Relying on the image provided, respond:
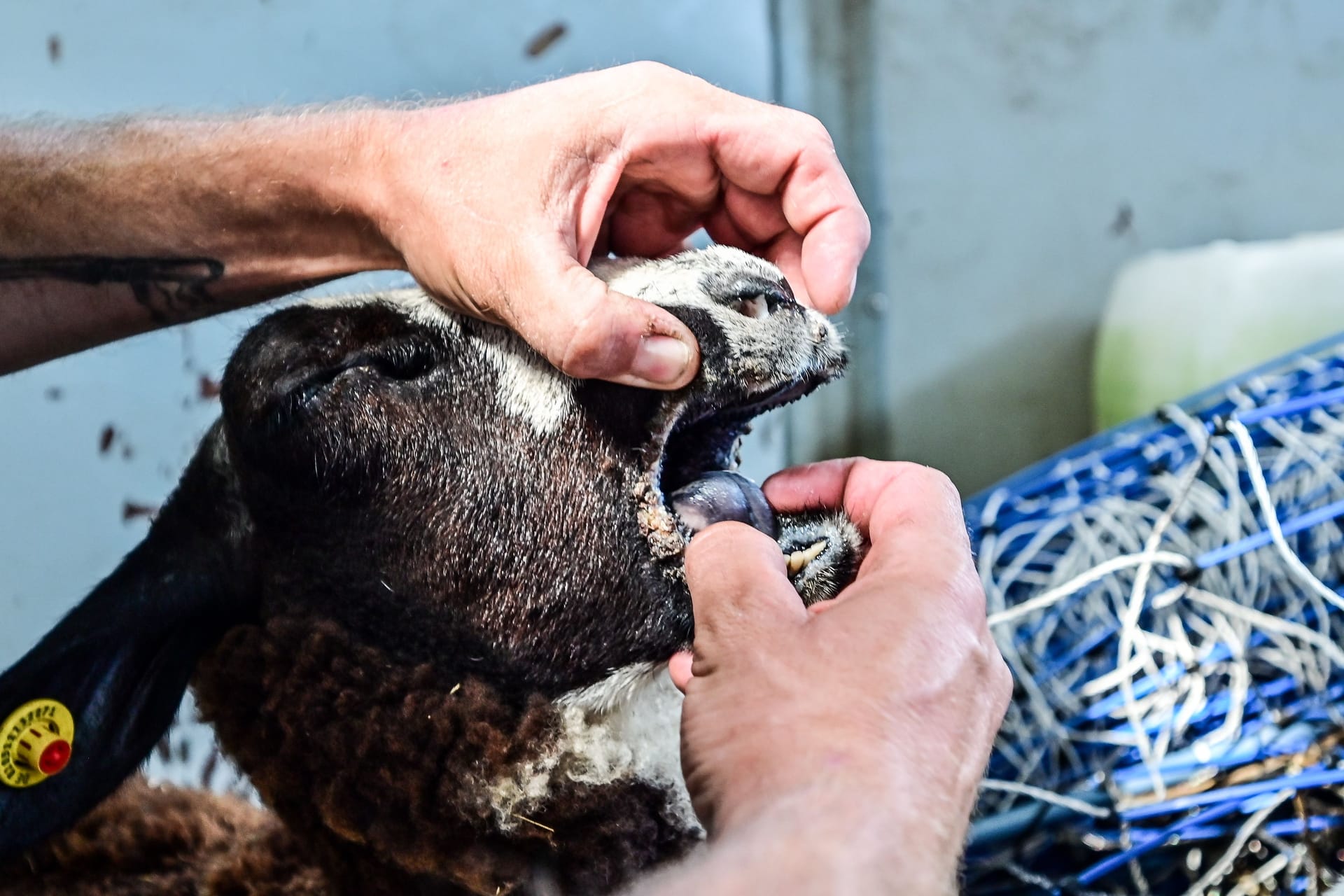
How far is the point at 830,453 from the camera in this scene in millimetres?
1968

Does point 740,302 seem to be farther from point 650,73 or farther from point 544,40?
point 544,40

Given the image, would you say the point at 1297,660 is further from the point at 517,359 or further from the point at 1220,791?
the point at 517,359

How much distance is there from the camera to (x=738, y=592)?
0.70 m

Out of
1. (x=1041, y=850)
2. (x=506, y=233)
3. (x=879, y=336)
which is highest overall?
(x=506, y=233)

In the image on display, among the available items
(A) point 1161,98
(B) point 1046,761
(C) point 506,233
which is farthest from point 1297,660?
(A) point 1161,98

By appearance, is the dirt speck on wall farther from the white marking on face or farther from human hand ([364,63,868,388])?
the white marking on face

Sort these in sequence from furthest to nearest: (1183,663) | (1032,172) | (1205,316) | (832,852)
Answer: (1032,172), (1205,316), (1183,663), (832,852)

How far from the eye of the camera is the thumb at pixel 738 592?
0.68 metres

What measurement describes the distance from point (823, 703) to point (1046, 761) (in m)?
0.92

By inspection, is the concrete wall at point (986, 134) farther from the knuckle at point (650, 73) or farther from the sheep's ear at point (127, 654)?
the sheep's ear at point (127, 654)

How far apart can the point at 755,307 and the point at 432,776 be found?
452 mm

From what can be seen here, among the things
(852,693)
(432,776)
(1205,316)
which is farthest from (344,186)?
(1205,316)

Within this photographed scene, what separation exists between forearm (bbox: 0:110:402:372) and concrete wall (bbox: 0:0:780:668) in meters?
0.03

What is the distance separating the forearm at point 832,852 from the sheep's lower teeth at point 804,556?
243mm
